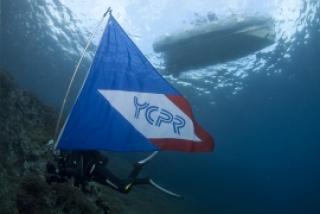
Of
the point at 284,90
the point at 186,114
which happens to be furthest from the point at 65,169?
the point at 284,90

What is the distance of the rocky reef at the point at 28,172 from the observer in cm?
720

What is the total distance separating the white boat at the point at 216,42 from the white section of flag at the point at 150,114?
10.9m

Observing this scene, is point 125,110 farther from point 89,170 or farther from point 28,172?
point 28,172

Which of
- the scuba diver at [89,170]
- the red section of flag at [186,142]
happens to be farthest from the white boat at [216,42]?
the scuba diver at [89,170]

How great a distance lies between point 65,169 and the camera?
5.27 m

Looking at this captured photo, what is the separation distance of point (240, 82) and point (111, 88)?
59.6 ft

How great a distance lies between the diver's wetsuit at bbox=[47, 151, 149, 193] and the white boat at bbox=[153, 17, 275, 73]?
12086mm

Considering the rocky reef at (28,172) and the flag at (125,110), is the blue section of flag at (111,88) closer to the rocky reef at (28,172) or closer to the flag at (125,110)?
the flag at (125,110)

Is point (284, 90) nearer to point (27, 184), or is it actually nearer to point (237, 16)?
point (237, 16)

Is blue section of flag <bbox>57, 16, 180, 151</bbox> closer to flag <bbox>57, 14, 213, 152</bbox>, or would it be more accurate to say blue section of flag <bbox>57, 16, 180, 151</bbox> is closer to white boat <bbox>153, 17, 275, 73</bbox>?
flag <bbox>57, 14, 213, 152</bbox>

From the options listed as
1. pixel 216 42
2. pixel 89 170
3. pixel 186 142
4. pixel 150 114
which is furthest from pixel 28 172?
pixel 216 42

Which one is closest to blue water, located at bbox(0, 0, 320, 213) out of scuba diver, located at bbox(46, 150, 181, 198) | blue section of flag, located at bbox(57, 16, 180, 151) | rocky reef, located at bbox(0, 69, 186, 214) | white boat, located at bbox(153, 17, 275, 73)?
white boat, located at bbox(153, 17, 275, 73)

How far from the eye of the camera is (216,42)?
702 inches

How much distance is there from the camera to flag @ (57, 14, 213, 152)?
5387 millimetres
